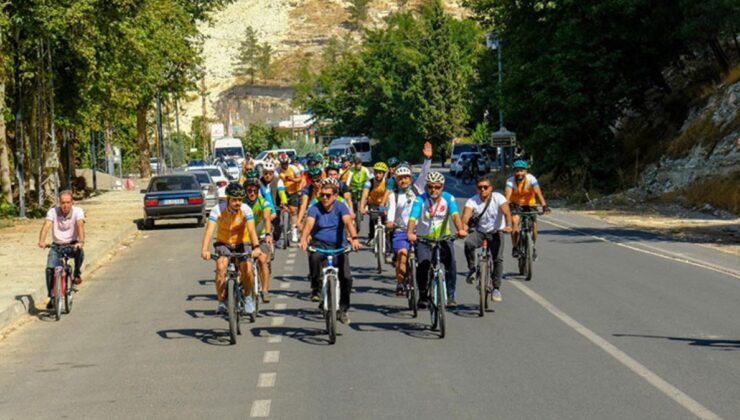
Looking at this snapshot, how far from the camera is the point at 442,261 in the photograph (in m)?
13.2

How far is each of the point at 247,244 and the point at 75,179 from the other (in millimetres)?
46727

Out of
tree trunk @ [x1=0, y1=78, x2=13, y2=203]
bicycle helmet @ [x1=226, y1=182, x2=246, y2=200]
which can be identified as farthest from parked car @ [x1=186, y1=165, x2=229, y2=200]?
bicycle helmet @ [x1=226, y1=182, x2=246, y2=200]

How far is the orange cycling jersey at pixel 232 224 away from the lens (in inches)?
513

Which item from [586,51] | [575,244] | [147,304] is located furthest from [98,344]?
[586,51]

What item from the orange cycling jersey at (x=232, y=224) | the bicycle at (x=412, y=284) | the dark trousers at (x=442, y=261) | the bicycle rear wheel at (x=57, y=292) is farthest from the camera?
the bicycle rear wheel at (x=57, y=292)

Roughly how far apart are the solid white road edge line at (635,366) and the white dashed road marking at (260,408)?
3.03m

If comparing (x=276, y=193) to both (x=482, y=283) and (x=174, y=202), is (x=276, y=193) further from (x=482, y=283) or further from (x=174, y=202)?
(x=174, y=202)

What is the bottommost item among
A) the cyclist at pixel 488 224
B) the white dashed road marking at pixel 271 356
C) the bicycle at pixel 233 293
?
the white dashed road marking at pixel 271 356

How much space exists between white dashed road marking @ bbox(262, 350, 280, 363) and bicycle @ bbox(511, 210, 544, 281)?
6888 millimetres

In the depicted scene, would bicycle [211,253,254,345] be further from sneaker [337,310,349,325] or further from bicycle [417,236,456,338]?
bicycle [417,236,456,338]

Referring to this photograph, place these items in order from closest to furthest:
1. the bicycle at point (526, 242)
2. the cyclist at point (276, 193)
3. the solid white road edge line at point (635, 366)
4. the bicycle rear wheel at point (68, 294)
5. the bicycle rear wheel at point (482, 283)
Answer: the solid white road edge line at point (635, 366)
the bicycle rear wheel at point (482, 283)
the bicycle rear wheel at point (68, 294)
the bicycle at point (526, 242)
the cyclist at point (276, 193)

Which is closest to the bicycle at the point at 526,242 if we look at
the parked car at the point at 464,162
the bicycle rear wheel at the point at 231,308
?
the bicycle rear wheel at the point at 231,308

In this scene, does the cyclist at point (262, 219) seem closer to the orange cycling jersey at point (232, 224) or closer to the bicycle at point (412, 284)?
the orange cycling jersey at point (232, 224)

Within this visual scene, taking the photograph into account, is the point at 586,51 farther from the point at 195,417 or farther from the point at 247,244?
the point at 195,417
